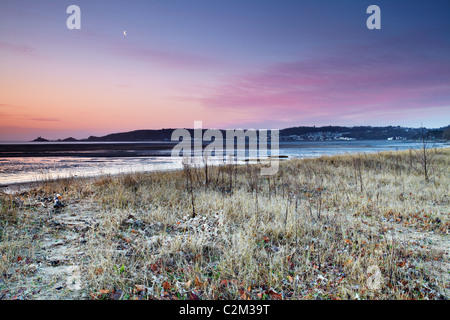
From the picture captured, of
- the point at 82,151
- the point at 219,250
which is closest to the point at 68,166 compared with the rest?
the point at 219,250

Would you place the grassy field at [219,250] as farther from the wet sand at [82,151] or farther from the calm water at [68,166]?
the wet sand at [82,151]

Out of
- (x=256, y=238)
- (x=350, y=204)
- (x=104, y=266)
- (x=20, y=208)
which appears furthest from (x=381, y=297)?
(x=20, y=208)

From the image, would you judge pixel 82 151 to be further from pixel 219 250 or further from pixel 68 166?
pixel 219 250

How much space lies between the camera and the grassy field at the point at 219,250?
3.88 meters

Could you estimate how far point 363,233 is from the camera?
20.6ft

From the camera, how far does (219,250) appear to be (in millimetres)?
5016

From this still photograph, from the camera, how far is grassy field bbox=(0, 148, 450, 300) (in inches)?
153

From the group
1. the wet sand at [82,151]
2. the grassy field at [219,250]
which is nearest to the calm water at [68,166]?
the wet sand at [82,151]

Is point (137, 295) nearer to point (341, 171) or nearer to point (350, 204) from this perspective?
point (350, 204)

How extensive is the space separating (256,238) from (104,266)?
3113 mm

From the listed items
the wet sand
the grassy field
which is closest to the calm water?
the wet sand

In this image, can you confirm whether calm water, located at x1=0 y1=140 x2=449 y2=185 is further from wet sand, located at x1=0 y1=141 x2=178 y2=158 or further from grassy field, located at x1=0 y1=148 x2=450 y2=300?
grassy field, located at x1=0 y1=148 x2=450 y2=300

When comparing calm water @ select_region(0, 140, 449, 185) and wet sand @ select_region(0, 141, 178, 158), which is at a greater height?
wet sand @ select_region(0, 141, 178, 158)

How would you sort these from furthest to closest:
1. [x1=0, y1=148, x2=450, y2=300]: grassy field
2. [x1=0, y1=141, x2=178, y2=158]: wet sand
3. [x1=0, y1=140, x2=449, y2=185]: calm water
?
[x1=0, y1=141, x2=178, y2=158]: wet sand → [x1=0, y1=140, x2=449, y2=185]: calm water → [x1=0, y1=148, x2=450, y2=300]: grassy field
